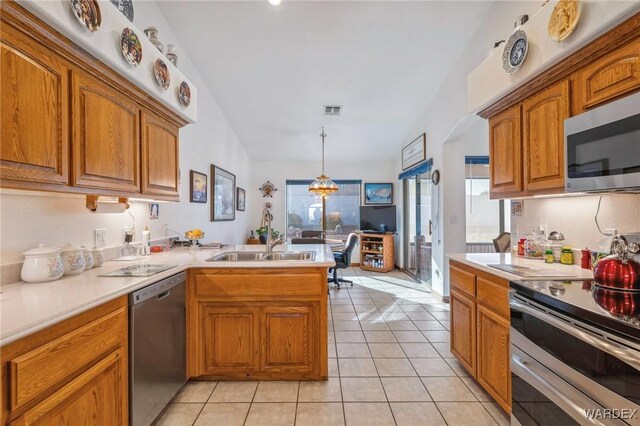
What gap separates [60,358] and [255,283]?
3.78 ft

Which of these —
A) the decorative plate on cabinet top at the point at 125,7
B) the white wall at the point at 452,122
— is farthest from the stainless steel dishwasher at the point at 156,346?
the white wall at the point at 452,122

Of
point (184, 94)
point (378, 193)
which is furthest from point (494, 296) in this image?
point (378, 193)

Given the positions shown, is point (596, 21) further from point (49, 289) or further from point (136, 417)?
point (136, 417)

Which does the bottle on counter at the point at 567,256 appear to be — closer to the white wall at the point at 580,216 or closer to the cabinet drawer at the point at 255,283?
the white wall at the point at 580,216

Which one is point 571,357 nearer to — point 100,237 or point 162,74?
point 100,237

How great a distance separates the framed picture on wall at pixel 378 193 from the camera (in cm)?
702

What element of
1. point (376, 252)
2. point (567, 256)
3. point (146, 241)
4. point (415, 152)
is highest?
point (415, 152)

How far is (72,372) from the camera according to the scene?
1169 millimetres

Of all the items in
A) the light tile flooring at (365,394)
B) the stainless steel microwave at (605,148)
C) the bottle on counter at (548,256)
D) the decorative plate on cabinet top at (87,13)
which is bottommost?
the light tile flooring at (365,394)

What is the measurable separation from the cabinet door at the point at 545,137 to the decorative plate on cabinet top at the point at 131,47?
2.59 m

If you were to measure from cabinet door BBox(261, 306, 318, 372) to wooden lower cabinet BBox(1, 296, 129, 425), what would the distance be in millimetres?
903

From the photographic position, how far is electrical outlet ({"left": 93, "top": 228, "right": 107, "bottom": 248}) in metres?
2.06

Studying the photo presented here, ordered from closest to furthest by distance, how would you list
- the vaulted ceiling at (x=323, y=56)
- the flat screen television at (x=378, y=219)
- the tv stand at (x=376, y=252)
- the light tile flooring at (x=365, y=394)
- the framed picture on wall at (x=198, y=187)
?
the light tile flooring at (x=365, y=394), the vaulted ceiling at (x=323, y=56), the framed picture on wall at (x=198, y=187), the tv stand at (x=376, y=252), the flat screen television at (x=378, y=219)

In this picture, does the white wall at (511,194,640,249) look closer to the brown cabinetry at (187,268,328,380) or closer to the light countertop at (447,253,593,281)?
the light countertop at (447,253,593,281)
